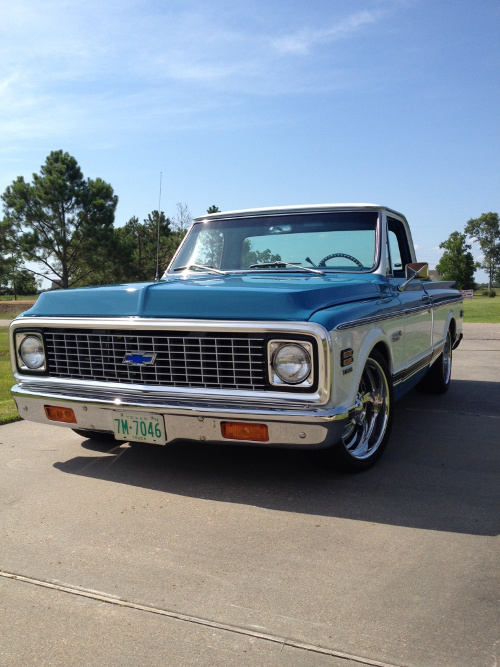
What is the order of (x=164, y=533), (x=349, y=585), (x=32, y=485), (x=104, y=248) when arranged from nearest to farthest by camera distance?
(x=349, y=585), (x=164, y=533), (x=32, y=485), (x=104, y=248)

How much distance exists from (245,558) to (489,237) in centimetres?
12510

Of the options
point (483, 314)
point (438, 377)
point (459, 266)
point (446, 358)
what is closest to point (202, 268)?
point (438, 377)

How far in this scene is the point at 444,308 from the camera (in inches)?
252

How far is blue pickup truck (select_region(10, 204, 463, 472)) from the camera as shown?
10.7 feet

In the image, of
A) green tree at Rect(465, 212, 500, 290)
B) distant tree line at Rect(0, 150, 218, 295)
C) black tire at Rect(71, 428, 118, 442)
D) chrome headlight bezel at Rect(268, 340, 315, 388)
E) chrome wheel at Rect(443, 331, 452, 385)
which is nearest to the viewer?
chrome headlight bezel at Rect(268, 340, 315, 388)

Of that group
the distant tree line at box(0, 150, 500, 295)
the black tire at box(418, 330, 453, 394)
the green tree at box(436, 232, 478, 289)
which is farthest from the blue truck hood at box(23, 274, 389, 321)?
the green tree at box(436, 232, 478, 289)

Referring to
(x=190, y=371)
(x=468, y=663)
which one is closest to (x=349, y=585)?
(x=468, y=663)

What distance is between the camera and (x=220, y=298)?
344 cm

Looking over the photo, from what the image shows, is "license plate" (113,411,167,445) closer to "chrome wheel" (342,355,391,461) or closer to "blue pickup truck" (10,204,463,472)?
"blue pickup truck" (10,204,463,472)

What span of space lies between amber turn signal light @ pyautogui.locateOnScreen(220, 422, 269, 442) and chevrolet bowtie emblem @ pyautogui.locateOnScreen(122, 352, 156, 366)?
1.89ft

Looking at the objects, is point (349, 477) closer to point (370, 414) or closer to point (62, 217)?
point (370, 414)

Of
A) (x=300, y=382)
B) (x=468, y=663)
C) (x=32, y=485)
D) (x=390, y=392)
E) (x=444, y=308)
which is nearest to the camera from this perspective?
(x=468, y=663)

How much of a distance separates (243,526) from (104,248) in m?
28.3

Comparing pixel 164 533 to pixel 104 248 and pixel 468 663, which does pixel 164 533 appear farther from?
pixel 104 248
